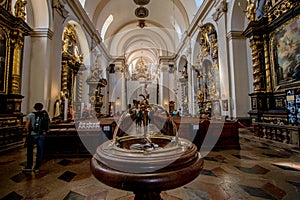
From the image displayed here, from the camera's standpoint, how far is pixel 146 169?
0.95m

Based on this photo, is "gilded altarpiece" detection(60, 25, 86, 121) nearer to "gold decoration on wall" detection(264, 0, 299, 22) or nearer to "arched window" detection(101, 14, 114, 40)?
"arched window" detection(101, 14, 114, 40)

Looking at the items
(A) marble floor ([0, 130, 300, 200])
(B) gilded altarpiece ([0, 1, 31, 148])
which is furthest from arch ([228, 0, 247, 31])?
(B) gilded altarpiece ([0, 1, 31, 148])

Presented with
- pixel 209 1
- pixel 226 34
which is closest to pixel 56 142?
pixel 226 34

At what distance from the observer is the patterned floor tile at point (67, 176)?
2.53 meters

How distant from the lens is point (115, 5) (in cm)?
1246

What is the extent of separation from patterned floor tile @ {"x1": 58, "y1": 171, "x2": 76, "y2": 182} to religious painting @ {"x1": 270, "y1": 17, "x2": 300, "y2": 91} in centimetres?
603

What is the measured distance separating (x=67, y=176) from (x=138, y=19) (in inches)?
625

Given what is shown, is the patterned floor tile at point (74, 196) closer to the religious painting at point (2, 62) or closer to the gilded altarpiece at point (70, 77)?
the religious painting at point (2, 62)

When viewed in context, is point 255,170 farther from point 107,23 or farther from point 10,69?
point 107,23

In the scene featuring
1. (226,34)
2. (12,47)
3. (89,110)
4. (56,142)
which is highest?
(226,34)

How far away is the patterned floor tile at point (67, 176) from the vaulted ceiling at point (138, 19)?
33.0 feet

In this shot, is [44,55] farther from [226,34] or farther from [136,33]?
[136,33]

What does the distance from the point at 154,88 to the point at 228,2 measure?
1899 cm

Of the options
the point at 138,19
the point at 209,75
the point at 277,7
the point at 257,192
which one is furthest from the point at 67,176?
the point at 138,19
